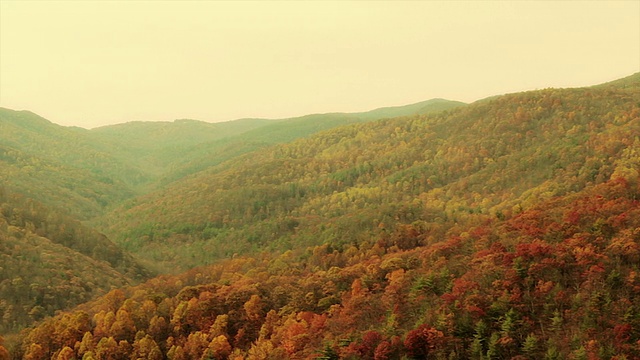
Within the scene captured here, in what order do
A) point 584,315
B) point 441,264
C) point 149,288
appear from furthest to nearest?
point 149,288 → point 441,264 → point 584,315

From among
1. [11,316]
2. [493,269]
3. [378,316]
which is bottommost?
[11,316]

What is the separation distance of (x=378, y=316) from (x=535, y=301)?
2811 centimetres

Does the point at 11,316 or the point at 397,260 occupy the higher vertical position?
the point at 397,260

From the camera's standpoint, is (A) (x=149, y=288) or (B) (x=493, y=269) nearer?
(B) (x=493, y=269)

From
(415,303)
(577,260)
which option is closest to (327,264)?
(415,303)

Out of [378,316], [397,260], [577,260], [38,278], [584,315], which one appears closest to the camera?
[584,315]

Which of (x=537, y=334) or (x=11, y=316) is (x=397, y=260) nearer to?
(x=537, y=334)

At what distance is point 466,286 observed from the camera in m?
102

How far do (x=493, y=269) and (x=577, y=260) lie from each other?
14.0m

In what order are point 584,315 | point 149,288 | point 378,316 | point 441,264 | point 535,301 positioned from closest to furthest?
point 584,315 < point 535,301 < point 378,316 < point 441,264 < point 149,288

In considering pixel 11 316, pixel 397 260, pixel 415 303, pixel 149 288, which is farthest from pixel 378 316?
pixel 11 316

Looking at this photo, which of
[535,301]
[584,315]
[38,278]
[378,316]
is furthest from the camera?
[38,278]

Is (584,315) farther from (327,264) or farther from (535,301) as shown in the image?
(327,264)

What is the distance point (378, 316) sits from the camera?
4200 inches
